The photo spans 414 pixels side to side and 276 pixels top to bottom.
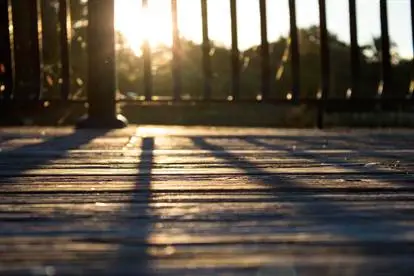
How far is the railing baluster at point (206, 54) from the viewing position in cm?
568

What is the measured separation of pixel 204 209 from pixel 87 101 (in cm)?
371

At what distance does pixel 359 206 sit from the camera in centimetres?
207

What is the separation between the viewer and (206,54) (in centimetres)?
579

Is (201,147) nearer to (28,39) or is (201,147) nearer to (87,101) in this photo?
(87,101)

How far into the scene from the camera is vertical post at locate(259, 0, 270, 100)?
5.65 meters

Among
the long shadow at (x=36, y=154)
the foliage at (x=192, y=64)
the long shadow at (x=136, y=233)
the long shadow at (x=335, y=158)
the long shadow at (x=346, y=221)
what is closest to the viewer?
the long shadow at (x=136, y=233)

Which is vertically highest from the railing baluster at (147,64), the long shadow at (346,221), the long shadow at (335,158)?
the railing baluster at (147,64)

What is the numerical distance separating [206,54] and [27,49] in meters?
1.31

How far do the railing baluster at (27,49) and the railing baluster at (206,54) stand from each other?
1.15 m

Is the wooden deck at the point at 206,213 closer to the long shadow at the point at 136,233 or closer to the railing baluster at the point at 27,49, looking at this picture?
the long shadow at the point at 136,233

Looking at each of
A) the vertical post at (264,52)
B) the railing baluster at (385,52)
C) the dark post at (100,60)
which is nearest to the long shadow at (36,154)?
the dark post at (100,60)

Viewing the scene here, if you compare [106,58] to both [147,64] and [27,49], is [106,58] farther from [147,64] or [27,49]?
[27,49]

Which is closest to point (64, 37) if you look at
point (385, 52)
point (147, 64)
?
point (147, 64)

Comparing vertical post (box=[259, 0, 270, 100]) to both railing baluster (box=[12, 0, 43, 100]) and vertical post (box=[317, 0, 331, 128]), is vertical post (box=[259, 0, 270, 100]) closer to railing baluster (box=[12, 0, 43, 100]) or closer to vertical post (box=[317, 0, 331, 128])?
vertical post (box=[317, 0, 331, 128])
